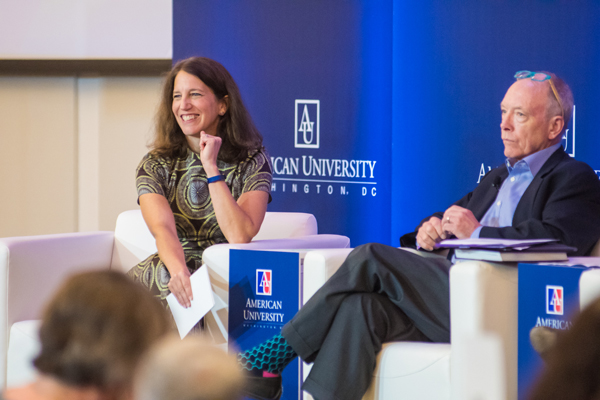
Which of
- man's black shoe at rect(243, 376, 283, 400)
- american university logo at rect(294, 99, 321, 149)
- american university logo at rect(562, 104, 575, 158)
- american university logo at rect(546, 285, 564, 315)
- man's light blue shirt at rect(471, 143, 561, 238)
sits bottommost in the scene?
man's black shoe at rect(243, 376, 283, 400)

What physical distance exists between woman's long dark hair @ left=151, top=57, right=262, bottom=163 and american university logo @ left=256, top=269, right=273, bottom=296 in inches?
28.8

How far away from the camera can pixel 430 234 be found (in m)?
2.90

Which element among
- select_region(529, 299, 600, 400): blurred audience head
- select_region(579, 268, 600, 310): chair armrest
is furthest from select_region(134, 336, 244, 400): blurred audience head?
select_region(579, 268, 600, 310): chair armrest

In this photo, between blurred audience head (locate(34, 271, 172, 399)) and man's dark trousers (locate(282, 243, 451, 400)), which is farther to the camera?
man's dark trousers (locate(282, 243, 451, 400))

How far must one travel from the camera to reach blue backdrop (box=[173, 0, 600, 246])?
12.2 ft

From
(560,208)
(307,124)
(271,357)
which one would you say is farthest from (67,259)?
(560,208)

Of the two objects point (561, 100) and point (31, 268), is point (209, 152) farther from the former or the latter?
point (561, 100)

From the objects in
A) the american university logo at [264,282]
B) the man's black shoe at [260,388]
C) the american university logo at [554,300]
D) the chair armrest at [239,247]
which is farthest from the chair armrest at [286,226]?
the american university logo at [554,300]

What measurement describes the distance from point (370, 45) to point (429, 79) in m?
0.46

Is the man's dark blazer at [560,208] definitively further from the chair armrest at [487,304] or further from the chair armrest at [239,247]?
the chair armrest at [239,247]

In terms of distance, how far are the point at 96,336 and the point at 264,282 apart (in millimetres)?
1934

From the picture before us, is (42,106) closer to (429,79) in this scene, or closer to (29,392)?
(429,79)

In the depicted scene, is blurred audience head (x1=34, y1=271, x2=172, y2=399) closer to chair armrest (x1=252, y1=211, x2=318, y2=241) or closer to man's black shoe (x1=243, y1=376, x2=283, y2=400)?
man's black shoe (x1=243, y1=376, x2=283, y2=400)

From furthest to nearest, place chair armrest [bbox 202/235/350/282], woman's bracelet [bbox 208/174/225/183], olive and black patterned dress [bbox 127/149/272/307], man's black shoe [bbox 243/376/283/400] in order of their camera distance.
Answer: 1. olive and black patterned dress [bbox 127/149/272/307]
2. woman's bracelet [bbox 208/174/225/183]
3. chair armrest [bbox 202/235/350/282]
4. man's black shoe [bbox 243/376/283/400]
